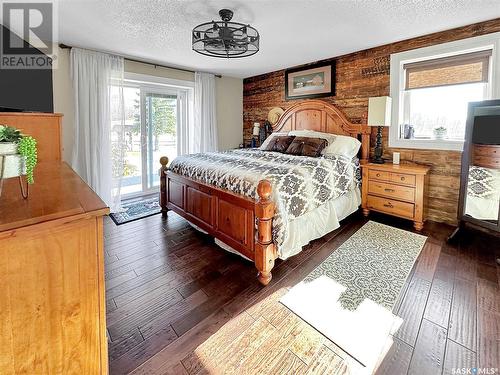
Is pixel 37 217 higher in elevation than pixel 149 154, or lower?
lower

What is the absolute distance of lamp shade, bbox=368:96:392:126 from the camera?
334cm

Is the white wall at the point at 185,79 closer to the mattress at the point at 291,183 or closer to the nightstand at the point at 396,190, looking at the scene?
the mattress at the point at 291,183

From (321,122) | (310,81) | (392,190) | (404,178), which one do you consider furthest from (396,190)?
(310,81)

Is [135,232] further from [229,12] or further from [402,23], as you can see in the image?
[402,23]

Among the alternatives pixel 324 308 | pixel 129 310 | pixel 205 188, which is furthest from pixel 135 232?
pixel 324 308

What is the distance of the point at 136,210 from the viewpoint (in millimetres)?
3904

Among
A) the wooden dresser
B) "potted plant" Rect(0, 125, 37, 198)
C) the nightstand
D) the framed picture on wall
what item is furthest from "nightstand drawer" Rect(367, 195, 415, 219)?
"potted plant" Rect(0, 125, 37, 198)

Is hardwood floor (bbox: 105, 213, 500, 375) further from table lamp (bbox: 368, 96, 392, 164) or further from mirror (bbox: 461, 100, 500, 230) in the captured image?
table lamp (bbox: 368, 96, 392, 164)

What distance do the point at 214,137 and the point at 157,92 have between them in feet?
4.18

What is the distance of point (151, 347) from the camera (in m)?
1.48

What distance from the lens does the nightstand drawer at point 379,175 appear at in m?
3.27

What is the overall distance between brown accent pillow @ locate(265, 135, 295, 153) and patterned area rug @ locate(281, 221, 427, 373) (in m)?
1.64

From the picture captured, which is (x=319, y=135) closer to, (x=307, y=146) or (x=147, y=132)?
(x=307, y=146)

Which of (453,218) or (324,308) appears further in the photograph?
(453,218)
